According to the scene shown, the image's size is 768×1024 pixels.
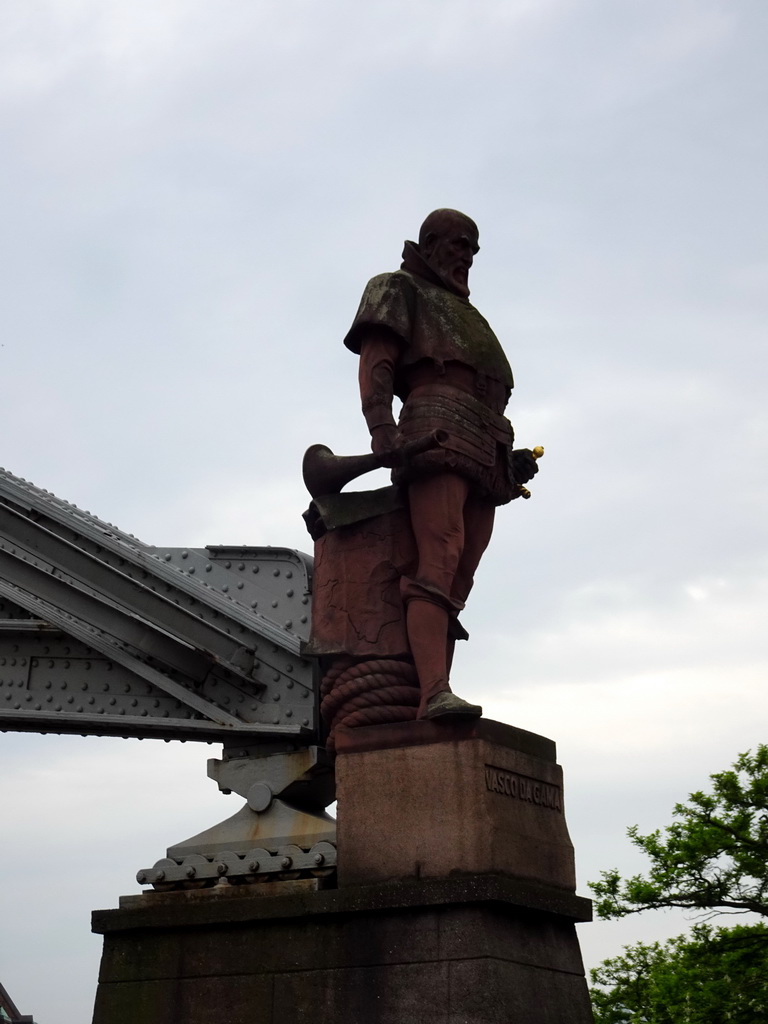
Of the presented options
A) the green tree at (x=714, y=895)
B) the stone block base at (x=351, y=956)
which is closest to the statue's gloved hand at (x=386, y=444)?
the stone block base at (x=351, y=956)

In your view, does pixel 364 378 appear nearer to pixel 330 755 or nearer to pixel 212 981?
pixel 330 755

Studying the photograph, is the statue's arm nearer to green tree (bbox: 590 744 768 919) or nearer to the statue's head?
the statue's head

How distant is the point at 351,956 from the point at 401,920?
0.31 m

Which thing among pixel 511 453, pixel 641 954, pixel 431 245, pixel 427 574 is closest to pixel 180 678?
pixel 427 574

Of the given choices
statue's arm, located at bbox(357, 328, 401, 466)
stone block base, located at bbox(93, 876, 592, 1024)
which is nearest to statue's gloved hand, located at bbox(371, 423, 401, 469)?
statue's arm, located at bbox(357, 328, 401, 466)

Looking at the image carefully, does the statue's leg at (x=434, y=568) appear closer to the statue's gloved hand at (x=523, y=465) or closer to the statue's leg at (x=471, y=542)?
the statue's leg at (x=471, y=542)

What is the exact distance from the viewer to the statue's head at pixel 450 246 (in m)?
8.87

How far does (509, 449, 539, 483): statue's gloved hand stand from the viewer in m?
8.78

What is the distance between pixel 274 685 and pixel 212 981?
5.99ft

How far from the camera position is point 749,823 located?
77.7ft

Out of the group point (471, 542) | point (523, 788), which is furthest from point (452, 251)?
point (523, 788)

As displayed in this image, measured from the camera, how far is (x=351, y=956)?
7.32 m

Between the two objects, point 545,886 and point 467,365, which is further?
point 467,365

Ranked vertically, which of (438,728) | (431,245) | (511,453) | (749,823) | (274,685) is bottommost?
(438,728)
